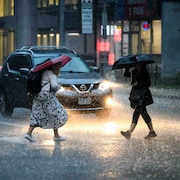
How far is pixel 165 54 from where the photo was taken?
36.5 meters

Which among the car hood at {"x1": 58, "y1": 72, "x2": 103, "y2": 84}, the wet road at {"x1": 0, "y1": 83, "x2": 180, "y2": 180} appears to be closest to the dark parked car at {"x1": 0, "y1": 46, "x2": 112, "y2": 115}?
the car hood at {"x1": 58, "y1": 72, "x2": 103, "y2": 84}

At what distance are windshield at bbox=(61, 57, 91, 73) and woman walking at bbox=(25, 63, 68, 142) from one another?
4077mm

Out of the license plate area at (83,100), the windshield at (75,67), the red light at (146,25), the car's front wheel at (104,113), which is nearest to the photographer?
the license plate area at (83,100)

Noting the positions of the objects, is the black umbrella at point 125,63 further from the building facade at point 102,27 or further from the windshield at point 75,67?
the building facade at point 102,27

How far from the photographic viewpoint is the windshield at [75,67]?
662 inches

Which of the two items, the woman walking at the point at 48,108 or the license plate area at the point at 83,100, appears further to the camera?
the license plate area at the point at 83,100

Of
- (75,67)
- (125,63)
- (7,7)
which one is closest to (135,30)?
(75,67)

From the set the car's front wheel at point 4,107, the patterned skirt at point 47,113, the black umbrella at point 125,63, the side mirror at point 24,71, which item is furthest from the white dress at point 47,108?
the car's front wheel at point 4,107

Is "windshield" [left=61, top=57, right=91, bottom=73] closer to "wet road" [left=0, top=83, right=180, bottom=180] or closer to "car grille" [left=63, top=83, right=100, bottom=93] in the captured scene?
"car grille" [left=63, top=83, right=100, bottom=93]

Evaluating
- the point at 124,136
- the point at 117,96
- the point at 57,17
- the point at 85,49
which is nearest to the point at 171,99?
the point at 117,96

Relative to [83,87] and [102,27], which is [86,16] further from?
[83,87]

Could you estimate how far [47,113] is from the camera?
41.3ft

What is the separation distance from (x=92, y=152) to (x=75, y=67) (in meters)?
6.07

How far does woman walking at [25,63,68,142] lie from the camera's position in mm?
12547
